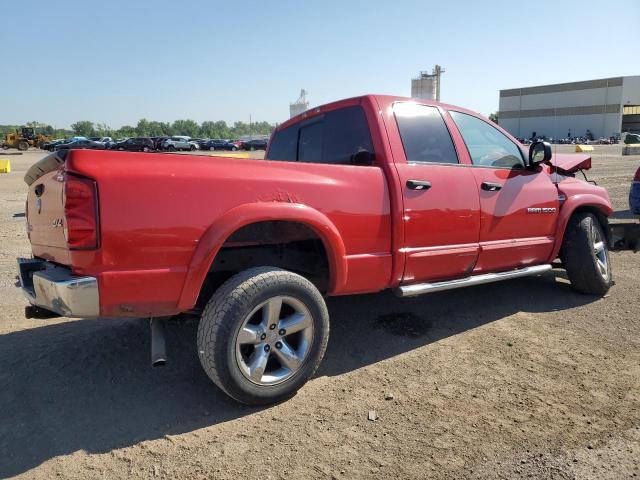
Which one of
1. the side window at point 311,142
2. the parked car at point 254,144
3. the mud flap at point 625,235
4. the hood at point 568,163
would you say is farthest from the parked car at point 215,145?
the side window at point 311,142

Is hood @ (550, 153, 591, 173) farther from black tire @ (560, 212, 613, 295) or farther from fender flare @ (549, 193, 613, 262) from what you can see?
black tire @ (560, 212, 613, 295)

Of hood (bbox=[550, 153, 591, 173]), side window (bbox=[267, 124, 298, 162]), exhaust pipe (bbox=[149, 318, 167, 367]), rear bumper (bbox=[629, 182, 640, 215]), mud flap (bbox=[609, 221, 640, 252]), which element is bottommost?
Answer: exhaust pipe (bbox=[149, 318, 167, 367])

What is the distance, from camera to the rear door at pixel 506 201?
13.6ft

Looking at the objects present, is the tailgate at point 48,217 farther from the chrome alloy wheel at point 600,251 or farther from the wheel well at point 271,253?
the chrome alloy wheel at point 600,251

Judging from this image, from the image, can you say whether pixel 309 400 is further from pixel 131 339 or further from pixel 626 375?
pixel 626 375

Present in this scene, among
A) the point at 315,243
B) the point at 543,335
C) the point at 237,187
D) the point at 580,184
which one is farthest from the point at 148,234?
the point at 580,184

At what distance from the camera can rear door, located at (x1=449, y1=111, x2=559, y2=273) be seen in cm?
415

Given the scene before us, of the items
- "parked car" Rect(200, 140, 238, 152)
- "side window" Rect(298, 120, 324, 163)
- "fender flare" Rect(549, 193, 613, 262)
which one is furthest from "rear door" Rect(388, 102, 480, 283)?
"parked car" Rect(200, 140, 238, 152)

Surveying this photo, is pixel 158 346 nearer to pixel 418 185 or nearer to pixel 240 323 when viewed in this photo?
pixel 240 323

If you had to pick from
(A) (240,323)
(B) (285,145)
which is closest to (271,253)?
(A) (240,323)

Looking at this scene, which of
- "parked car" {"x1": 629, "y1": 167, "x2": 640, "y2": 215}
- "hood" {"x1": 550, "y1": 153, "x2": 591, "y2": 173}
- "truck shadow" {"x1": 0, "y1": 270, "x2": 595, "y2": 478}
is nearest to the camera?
"truck shadow" {"x1": 0, "y1": 270, "x2": 595, "y2": 478}

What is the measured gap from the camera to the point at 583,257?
4.89 meters

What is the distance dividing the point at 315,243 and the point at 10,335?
2809 millimetres

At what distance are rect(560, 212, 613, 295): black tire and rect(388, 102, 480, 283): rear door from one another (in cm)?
155
